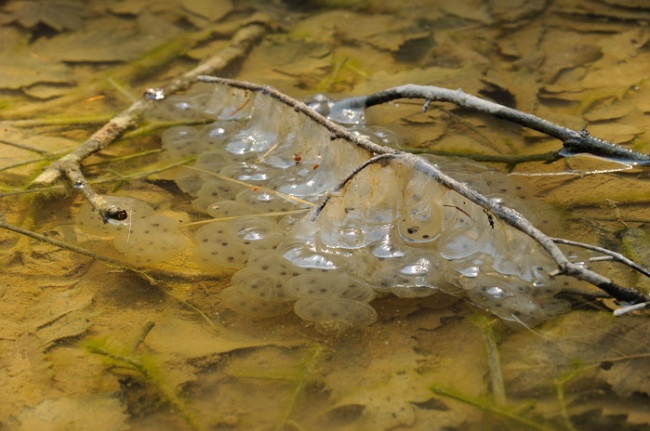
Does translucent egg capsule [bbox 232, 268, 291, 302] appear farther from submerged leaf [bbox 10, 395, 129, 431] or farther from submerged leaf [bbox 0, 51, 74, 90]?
submerged leaf [bbox 0, 51, 74, 90]

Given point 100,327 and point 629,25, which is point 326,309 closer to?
point 100,327

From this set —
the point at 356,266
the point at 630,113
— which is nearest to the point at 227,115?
the point at 356,266

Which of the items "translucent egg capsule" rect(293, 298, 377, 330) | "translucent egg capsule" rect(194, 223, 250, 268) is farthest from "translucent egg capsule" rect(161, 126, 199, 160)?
"translucent egg capsule" rect(293, 298, 377, 330)

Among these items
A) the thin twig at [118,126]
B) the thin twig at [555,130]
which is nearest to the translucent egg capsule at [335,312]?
the thin twig at [118,126]

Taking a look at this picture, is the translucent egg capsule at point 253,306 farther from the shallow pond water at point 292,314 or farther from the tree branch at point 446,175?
the tree branch at point 446,175

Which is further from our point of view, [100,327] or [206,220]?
[206,220]

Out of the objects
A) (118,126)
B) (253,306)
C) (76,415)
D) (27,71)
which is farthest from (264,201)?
(27,71)
